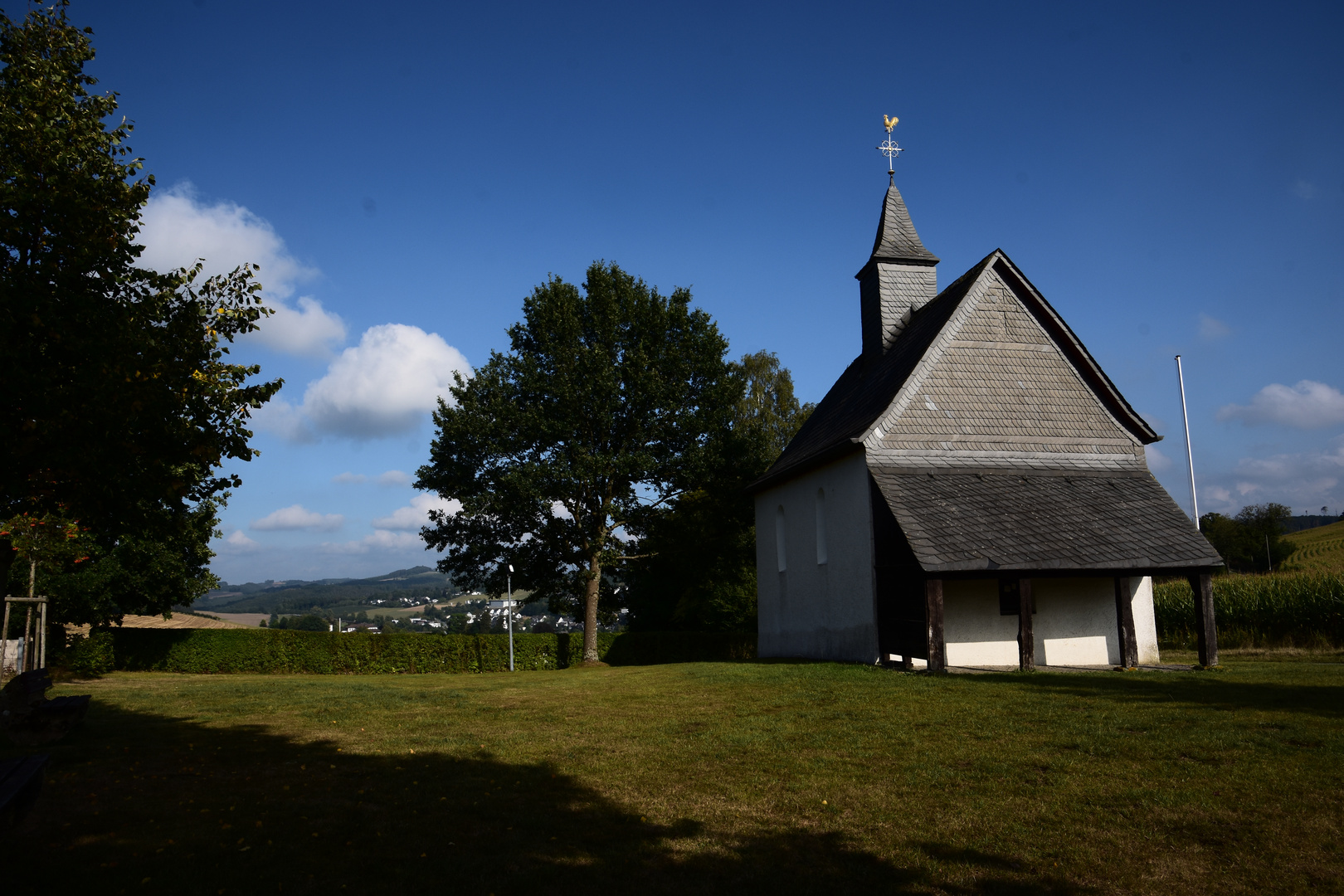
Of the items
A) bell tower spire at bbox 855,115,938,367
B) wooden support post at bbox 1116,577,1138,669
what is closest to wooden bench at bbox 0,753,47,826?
wooden support post at bbox 1116,577,1138,669

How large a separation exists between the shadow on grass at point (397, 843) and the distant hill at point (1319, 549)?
43883 millimetres

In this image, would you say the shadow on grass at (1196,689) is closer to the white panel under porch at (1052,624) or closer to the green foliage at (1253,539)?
the white panel under porch at (1052,624)

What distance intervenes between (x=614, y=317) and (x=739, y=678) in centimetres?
1857

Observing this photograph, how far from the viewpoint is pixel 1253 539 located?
2473 inches

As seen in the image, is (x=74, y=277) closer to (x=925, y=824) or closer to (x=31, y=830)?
(x=31, y=830)

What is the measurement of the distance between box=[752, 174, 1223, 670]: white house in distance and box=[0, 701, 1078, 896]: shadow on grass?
11130mm

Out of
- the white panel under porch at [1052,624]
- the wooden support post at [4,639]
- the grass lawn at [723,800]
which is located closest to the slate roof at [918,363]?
the white panel under porch at [1052,624]

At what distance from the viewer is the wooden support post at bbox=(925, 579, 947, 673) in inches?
644

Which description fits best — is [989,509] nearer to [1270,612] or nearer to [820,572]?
[820,572]

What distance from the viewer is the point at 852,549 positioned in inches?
800

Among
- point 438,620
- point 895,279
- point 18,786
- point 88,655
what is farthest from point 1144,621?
point 438,620

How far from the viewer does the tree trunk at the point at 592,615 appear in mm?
31266

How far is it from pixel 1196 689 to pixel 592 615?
21.6m

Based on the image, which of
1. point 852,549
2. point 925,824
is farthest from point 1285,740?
point 852,549
